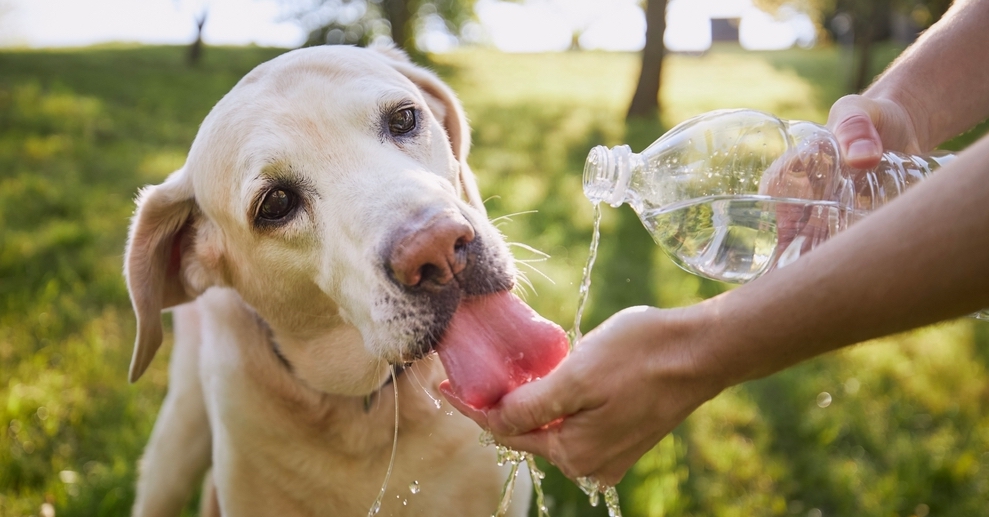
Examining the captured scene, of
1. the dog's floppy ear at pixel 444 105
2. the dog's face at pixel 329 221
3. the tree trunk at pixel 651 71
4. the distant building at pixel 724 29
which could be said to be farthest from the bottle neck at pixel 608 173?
the distant building at pixel 724 29

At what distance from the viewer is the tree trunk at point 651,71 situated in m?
11.2

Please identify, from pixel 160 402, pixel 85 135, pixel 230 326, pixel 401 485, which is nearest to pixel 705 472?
pixel 401 485

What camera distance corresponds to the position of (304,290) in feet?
7.13

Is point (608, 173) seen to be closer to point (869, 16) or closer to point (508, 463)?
point (508, 463)

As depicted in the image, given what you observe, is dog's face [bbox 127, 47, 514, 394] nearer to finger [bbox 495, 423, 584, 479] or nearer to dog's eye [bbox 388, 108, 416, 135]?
dog's eye [bbox 388, 108, 416, 135]

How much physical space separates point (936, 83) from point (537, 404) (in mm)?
1667

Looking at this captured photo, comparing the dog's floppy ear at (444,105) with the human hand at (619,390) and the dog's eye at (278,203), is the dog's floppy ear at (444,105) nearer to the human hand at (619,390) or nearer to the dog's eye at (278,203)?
the dog's eye at (278,203)

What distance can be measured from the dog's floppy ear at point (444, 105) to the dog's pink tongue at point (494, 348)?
0.88 metres

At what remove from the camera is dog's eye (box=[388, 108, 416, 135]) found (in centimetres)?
219

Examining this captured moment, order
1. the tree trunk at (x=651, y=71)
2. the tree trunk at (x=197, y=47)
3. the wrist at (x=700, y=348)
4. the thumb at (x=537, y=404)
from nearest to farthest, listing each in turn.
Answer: the wrist at (x=700, y=348)
the thumb at (x=537, y=404)
the tree trunk at (x=651, y=71)
the tree trunk at (x=197, y=47)

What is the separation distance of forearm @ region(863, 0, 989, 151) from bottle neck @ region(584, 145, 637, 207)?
2.64 ft

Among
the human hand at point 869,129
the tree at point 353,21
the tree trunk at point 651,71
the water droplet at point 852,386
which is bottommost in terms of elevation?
the tree at point 353,21

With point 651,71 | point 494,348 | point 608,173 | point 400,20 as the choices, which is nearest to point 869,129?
point 608,173

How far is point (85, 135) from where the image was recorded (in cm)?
867
